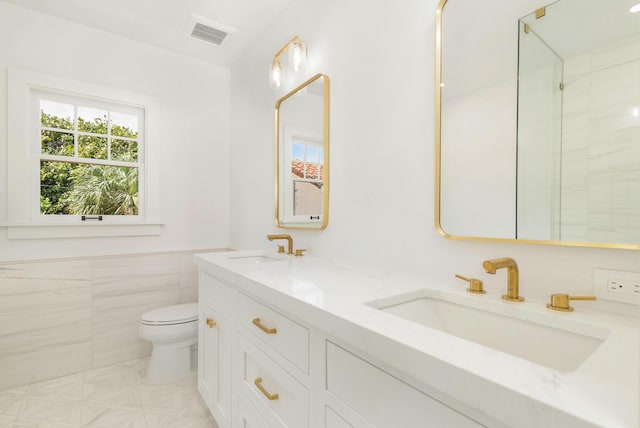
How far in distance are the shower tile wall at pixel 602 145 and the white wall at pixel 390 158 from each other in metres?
0.08

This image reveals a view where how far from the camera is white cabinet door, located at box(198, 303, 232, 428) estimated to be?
1.40 metres

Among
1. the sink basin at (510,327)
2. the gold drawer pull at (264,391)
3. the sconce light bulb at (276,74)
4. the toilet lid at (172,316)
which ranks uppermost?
the sconce light bulb at (276,74)

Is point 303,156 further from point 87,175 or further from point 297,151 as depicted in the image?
point 87,175

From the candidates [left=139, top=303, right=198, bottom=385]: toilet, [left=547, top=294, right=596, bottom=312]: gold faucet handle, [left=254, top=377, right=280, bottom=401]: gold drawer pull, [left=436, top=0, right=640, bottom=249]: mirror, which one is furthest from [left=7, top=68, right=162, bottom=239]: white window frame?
[left=547, top=294, right=596, bottom=312]: gold faucet handle

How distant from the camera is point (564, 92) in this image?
849mm

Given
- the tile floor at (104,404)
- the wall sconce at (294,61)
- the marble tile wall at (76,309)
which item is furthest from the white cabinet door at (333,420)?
the marble tile wall at (76,309)

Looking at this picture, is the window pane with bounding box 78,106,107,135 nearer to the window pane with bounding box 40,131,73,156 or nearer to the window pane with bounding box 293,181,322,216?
the window pane with bounding box 40,131,73,156

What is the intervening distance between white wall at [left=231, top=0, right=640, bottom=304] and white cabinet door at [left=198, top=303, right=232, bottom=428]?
0.66 metres

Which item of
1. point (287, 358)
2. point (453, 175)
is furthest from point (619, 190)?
point (287, 358)

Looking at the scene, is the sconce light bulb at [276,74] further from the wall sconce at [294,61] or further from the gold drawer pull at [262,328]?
the gold drawer pull at [262,328]

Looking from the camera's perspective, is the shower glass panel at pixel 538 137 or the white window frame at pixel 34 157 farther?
the white window frame at pixel 34 157

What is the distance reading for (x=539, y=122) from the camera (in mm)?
902

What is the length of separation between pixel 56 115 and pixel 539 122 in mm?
2950

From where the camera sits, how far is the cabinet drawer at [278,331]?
34.3 inches
